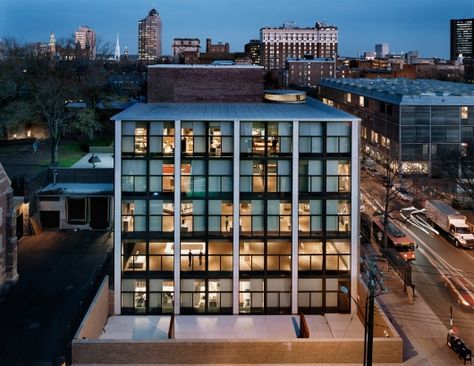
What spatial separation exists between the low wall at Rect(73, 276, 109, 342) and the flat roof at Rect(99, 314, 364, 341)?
1.61 feet

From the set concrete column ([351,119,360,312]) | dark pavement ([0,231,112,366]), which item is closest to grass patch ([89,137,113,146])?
dark pavement ([0,231,112,366])

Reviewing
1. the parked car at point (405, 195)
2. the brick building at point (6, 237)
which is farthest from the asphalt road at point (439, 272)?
the brick building at point (6, 237)

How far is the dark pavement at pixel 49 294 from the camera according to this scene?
2570 cm

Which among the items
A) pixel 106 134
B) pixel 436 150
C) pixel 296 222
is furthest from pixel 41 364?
pixel 436 150

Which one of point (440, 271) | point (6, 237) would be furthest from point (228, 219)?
point (440, 271)

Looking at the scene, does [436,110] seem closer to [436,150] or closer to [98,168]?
[436,150]

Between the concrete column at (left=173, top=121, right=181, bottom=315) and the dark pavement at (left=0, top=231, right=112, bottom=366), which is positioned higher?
the concrete column at (left=173, top=121, right=181, bottom=315)

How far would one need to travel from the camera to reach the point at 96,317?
26.6m

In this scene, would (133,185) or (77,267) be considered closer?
(133,185)

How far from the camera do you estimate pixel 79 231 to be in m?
44.7

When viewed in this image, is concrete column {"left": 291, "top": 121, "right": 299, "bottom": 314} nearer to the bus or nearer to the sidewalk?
the sidewalk

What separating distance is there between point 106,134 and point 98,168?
20.4 metres

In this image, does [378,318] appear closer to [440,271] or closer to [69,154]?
[440,271]

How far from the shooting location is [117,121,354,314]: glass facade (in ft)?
98.2
